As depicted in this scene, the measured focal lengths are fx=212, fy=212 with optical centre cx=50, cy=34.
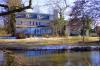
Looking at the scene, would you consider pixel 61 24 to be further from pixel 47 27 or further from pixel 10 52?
pixel 10 52

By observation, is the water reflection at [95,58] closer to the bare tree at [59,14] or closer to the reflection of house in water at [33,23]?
the bare tree at [59,14]

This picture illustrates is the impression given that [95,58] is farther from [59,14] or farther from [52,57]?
[59,14]

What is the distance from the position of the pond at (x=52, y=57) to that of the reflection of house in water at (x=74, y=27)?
0.18m

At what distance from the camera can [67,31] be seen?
2156mm

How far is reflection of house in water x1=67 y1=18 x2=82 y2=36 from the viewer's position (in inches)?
83.8

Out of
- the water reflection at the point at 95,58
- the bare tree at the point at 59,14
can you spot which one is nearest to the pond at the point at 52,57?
the water reflection at the point at 95,58

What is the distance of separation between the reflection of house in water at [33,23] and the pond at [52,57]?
179 mm

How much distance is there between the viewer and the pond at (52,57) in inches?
84.7

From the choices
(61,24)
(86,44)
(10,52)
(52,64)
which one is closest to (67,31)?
(61,24)

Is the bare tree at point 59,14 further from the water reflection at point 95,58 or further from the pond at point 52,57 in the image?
the water reflection at point 95,58

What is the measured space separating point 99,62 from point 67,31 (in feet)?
1.49

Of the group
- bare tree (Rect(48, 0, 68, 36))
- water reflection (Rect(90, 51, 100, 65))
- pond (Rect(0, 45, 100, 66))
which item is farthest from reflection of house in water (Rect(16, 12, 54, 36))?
water reflection (Rect(90, 51, 100, 65))

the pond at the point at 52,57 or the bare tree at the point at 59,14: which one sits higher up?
the bare tree at the point at 59,14
